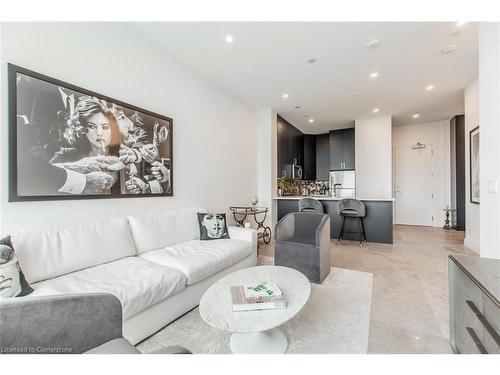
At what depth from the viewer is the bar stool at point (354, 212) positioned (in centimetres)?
401

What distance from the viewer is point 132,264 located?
1.82 meters

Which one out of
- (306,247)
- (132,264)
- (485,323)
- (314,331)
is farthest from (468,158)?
(132,264)

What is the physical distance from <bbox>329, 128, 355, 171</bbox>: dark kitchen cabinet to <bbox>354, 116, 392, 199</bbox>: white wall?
1.68 feet

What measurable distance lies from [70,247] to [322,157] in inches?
256

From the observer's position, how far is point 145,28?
2.31 meters

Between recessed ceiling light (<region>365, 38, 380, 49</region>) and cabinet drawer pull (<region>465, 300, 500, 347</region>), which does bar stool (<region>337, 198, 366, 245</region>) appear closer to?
recessed ceiling light (<region>365, 38, 380, 49</region>)

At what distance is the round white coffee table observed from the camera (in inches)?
45.6

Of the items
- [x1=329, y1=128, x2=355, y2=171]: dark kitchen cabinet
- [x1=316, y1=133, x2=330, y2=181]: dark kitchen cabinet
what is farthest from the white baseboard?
[x1=316, y1=133, x2=330, y2=181]: dark kitchen cabinet

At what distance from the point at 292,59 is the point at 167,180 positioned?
2.27m

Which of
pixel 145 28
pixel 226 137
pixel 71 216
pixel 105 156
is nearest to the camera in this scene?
pixel 71 216

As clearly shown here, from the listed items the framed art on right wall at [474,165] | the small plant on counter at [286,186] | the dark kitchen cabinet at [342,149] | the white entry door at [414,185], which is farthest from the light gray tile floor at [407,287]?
the dark kitchen cabinet at [342,149]

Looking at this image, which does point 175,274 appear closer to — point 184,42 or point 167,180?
point 167,180

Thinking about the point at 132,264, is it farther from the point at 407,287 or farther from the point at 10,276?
the point at 407,287

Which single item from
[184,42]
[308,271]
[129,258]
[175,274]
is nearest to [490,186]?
[308,271]
